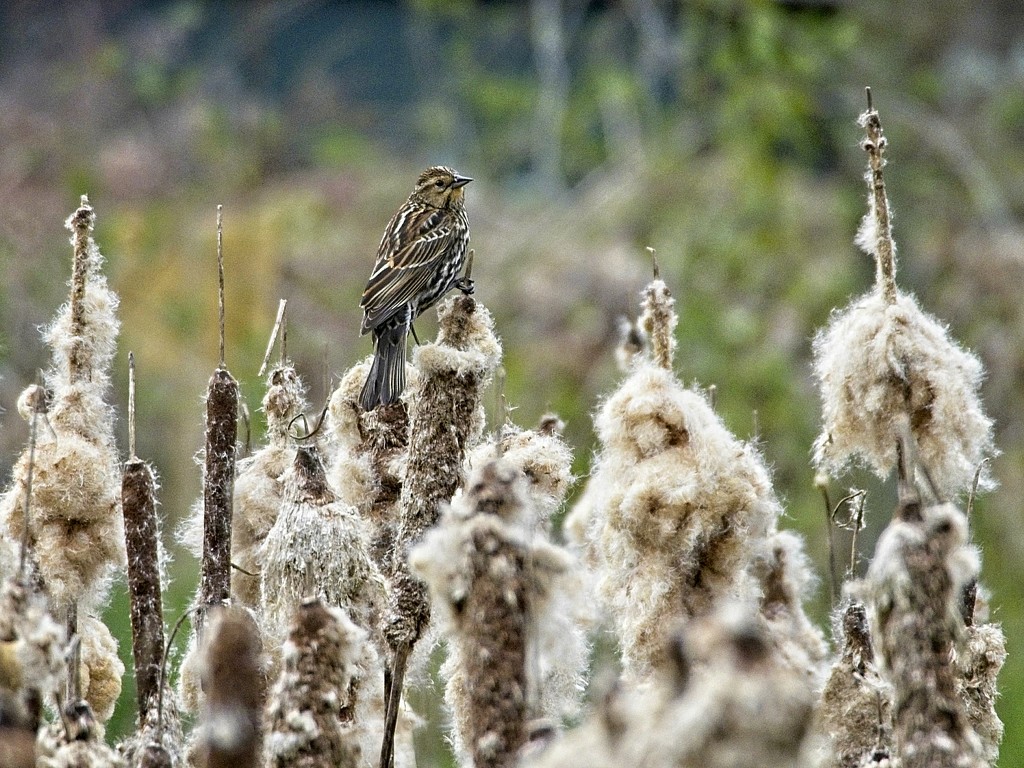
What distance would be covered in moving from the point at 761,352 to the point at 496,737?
5.98 meters

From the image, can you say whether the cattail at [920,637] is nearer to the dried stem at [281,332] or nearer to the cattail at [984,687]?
the cattail at [984,687]

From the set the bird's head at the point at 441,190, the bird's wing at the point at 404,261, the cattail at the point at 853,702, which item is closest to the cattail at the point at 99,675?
the cattail at the point at 853,702

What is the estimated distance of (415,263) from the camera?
3338 millimetres

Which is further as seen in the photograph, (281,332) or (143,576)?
(281,332)

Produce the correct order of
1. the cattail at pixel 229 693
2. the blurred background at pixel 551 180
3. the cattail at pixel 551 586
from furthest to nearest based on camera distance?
the blurred background at pixel 551 180 < the cattail at pixel 551 586 < the cattail at pixel 229 693

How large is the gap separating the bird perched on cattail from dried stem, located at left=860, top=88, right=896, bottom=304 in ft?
3.96

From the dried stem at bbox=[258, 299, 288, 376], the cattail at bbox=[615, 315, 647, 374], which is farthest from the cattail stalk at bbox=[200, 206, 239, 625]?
the cattail at bbox=[615, 315, 647, 374]

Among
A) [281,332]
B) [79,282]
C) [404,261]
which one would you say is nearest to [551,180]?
[404,261]

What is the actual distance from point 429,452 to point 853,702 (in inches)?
23.8

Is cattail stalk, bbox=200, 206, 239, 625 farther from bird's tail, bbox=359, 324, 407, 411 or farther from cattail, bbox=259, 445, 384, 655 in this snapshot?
bird's tail, bbox=359, 324, 407, 411

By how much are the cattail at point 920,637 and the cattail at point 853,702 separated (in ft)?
1.40

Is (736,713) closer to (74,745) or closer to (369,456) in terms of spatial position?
(74,745)

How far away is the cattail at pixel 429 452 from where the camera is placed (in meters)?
1.75

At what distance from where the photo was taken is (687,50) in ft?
25.8
